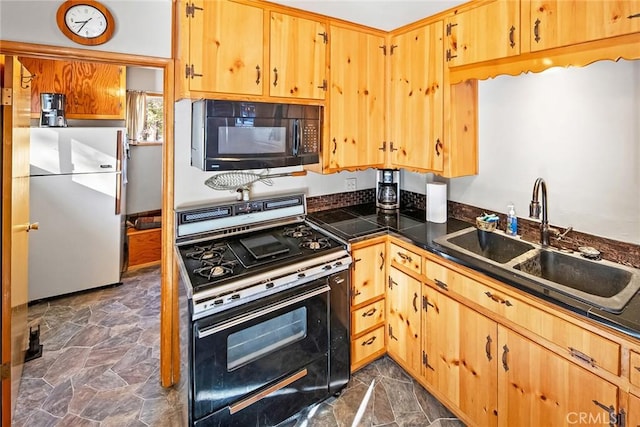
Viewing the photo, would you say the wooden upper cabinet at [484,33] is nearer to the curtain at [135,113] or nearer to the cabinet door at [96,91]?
the cabinet door at [96,91]

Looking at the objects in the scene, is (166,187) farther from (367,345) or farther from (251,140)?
(367,345)

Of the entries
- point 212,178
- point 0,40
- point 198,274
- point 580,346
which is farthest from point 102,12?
point 580,346

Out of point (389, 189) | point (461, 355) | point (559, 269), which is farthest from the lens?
point (389, 189)

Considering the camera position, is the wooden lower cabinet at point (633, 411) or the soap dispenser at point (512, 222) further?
the soap dispenser at point (512, 222)

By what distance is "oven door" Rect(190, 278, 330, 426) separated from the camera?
1.56m

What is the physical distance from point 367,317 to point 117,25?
2282 mm

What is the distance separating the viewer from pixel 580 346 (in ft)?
4.18

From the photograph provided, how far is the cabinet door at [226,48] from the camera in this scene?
1779 mm

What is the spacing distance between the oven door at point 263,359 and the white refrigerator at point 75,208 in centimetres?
268

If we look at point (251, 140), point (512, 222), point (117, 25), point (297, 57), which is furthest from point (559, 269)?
point (117, 25)

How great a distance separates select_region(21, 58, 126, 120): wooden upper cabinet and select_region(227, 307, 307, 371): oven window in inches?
121

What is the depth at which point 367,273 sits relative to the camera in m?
2.19

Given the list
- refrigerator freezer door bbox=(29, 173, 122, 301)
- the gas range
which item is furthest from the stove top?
refrigerator freezer door bbox=(29, 173, 122, 301)

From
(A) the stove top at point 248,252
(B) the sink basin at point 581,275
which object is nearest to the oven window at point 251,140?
(A) the stove top at point 248,252
